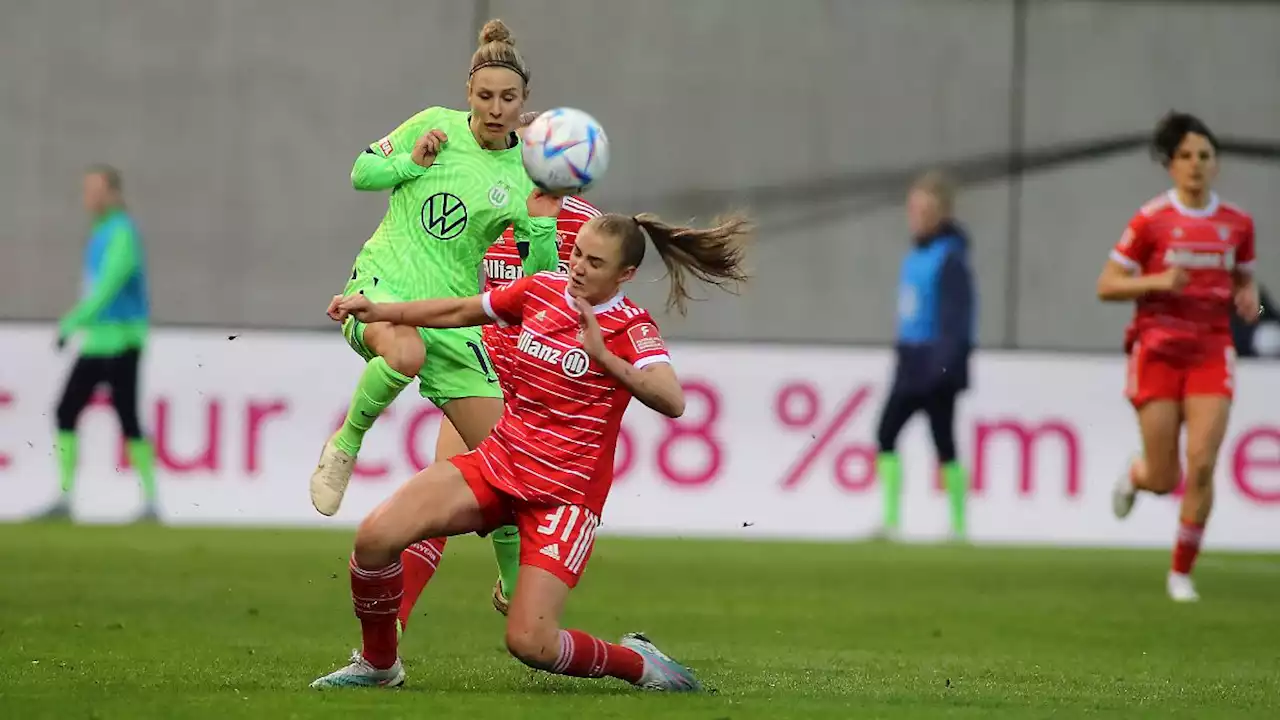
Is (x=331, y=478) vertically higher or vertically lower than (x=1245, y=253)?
lower

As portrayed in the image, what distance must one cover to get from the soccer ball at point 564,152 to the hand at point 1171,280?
4.61 metres

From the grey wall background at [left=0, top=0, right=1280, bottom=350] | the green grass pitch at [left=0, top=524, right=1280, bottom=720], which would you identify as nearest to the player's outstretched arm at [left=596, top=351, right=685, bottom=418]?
the green grass pitch at [left=0, top=524, right=1280, bottom=720]

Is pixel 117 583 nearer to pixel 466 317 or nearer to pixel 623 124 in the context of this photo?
pixel 466 317

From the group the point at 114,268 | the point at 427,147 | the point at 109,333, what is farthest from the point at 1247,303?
the point at 114,268

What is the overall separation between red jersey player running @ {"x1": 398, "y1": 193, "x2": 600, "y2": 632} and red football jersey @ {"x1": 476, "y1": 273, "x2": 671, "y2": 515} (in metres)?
0.45

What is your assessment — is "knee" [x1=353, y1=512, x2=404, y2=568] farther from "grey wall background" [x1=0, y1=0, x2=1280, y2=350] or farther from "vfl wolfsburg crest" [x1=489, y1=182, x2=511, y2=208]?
"grey wall background" [x1=0, y1=0, x2=1280, y2=350]

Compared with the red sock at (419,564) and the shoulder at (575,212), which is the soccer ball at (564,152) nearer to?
the shoulder at (575,212)

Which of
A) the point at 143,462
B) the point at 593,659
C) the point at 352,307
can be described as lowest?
the point at 143,462

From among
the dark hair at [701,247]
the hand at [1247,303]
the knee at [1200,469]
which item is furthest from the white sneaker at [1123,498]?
the dark hair at [701,247]

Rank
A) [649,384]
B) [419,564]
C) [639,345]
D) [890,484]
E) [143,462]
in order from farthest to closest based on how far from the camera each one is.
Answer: [890,484], [143,462], [419,564], [639,345], [649,384]

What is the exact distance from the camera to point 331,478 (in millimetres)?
8016

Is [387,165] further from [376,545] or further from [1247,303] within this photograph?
[1247,303]

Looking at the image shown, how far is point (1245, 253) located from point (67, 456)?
27.2 ft

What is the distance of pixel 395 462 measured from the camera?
15305mm
